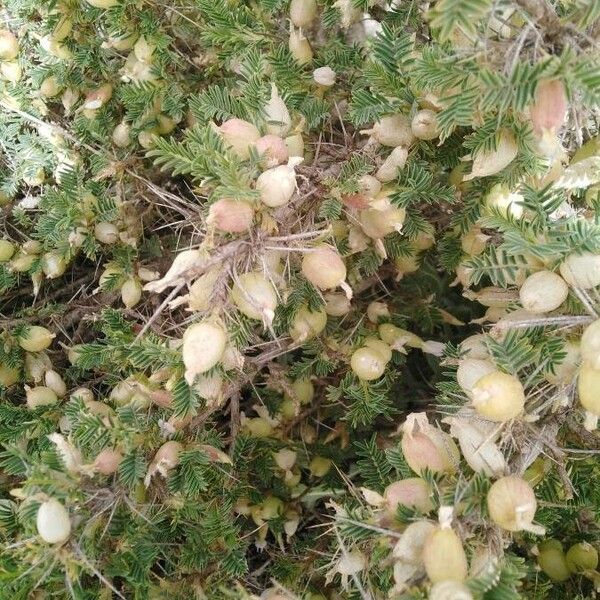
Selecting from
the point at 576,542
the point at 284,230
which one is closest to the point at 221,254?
the point at 284,230

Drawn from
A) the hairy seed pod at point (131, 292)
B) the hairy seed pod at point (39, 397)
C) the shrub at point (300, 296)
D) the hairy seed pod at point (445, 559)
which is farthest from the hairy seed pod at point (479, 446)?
the hairy seed pod at point (39, 397)

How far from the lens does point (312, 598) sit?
143 centimetres

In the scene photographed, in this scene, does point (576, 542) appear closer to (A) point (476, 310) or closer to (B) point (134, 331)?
(A) point (476, 310)

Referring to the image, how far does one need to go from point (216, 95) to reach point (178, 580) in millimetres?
982

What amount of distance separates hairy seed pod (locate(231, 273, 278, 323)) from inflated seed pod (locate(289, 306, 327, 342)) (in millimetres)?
369

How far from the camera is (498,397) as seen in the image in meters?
0.96

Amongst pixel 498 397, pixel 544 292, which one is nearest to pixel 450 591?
pixel 498 397

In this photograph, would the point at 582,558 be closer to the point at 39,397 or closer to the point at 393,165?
the point at 393,165

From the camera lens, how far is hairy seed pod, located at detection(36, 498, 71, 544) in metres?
0.99

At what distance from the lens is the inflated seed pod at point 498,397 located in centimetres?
97

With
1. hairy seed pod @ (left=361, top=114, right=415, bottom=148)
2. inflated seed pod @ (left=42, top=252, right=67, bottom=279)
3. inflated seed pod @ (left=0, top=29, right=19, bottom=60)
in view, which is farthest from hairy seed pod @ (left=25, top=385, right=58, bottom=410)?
hairy seed pod @ (left=361, top=114, right=415, bottom=148)

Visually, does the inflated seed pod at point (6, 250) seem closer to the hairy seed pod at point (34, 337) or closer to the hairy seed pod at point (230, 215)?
the hairy seed pod at point (34, 337)

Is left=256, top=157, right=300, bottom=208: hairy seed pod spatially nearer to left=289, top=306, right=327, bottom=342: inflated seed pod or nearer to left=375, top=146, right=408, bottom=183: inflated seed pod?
left=375, top=146, right=408, bottom=183: inflated seed pod

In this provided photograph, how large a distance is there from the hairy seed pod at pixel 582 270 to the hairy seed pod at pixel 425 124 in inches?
12.8
